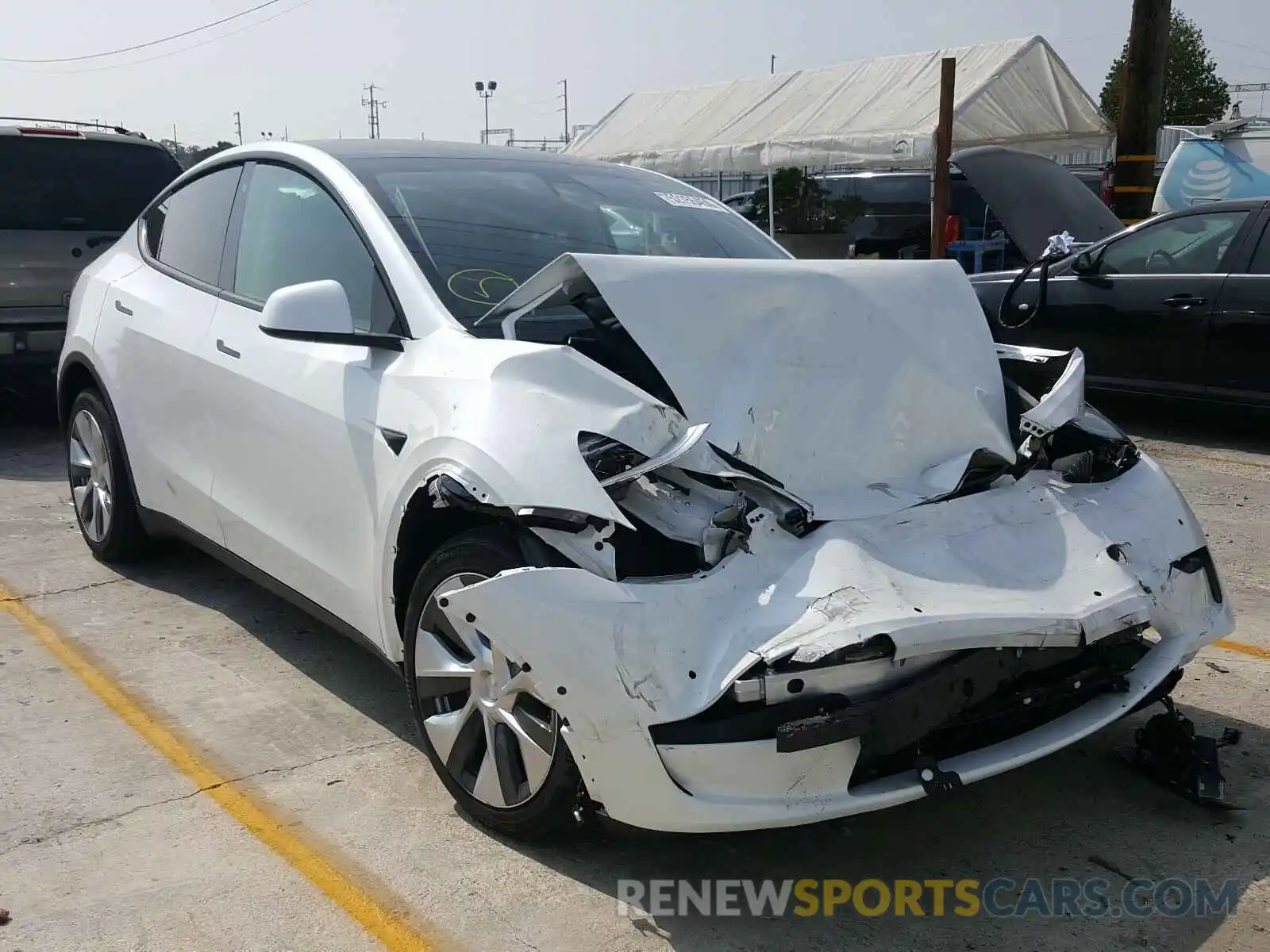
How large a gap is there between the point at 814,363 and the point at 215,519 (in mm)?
2161

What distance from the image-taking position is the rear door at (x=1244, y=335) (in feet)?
24.5

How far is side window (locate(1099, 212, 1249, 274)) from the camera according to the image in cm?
789

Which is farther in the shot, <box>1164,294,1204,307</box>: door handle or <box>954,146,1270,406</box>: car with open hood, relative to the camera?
<box>1164,294,1204,307</box>: door handle

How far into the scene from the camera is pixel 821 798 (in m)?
2.56

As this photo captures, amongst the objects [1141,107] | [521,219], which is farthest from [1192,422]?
[521,219]

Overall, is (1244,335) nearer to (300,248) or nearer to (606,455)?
(300,248)

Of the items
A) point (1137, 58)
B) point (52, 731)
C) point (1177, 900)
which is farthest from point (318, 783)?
point (1137, 58)

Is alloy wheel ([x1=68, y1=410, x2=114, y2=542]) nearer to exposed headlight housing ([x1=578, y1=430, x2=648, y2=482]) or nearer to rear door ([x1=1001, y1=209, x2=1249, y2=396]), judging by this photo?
exposed headlight housing ([x1=578, y1=430, x2=648, y2=482])

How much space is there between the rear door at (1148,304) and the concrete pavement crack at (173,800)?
20.2 ft

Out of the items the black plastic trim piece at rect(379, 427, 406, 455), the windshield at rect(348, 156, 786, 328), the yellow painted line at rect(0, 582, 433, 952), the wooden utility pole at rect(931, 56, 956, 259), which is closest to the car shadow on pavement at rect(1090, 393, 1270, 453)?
→ the windshield at rect(348, 156, 786, 328)

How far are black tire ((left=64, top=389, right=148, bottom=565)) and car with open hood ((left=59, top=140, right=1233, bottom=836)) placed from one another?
86 centimetres

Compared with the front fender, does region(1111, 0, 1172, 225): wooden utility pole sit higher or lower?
higher

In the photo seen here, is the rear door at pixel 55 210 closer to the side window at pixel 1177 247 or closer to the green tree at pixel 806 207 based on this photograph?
the side window at pixel 1177 247

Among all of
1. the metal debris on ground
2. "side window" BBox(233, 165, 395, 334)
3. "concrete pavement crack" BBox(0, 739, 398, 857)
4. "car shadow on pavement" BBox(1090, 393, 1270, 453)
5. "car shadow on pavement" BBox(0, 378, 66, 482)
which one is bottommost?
"car shadow on pavement" BBox(0, 378, 66, 482)
